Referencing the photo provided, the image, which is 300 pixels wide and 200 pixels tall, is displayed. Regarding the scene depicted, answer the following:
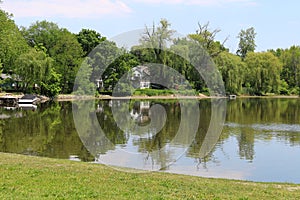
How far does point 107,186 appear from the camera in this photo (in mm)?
8953

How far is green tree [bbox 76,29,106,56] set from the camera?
7569 centimetres

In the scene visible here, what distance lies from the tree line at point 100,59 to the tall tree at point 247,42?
2800 cm

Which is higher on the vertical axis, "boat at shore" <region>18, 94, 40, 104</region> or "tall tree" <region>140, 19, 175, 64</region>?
"tall tree" <region>140, 19, 175, 64</region>

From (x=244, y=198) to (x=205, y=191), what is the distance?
2.94 ft

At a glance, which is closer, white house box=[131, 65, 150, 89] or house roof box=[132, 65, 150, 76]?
house roof box=[132, 65, 150, 76]

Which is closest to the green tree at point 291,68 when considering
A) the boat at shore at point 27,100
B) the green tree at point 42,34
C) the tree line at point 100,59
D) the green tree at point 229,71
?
the tree line at point 100,59

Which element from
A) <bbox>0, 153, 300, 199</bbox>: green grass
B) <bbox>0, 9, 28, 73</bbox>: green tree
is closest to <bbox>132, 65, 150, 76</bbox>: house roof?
<bbox>0, 9, 28, 73</bbox>: green tree

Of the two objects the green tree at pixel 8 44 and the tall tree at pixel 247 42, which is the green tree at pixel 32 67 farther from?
the tall tree at pixel 247 42

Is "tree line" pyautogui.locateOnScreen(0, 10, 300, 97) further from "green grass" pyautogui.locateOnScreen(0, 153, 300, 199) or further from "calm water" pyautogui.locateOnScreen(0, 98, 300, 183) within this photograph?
"green grass" pyautogui.locateOnScreen(0, 153, 300, 199)

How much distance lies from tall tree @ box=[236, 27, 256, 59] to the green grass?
107705 millimetres

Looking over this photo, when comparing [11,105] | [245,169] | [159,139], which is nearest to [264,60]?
[11,105]

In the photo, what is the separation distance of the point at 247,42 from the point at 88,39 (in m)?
55.7

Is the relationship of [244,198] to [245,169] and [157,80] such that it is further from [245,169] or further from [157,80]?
[157,80]

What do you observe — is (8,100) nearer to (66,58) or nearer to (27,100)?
(27,100)
